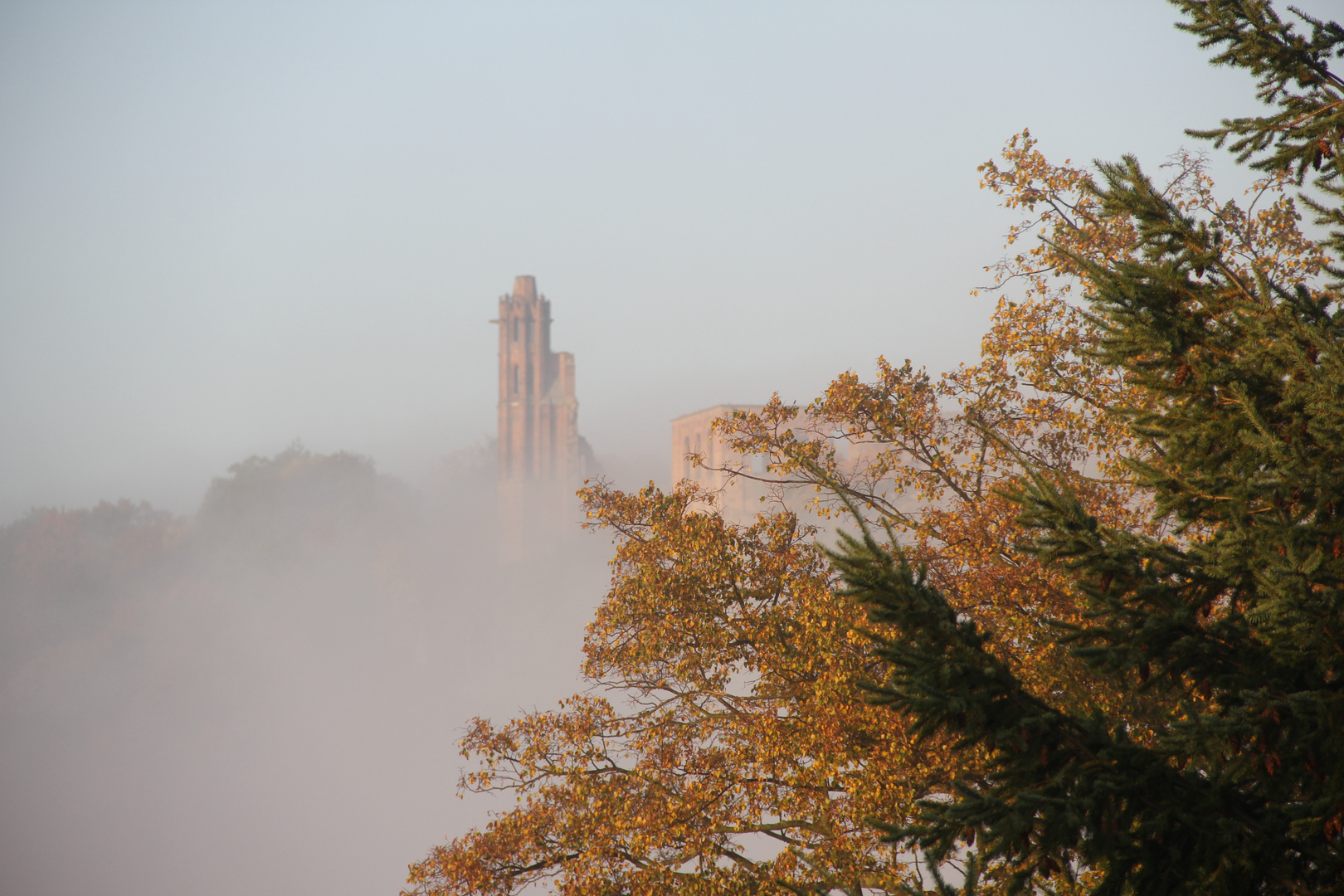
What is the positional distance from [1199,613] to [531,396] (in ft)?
261

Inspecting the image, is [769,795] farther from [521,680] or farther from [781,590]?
[521,680]

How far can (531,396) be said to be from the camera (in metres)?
83.2

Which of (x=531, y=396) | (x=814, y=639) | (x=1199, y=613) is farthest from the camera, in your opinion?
(x=531, y=396)

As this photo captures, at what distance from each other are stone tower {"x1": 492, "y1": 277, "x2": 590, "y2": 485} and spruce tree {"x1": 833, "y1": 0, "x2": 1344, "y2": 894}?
7853cm

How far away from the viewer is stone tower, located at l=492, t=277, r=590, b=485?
273 ft

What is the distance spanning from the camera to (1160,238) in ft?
17.8

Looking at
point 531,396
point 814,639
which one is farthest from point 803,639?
point 531,396

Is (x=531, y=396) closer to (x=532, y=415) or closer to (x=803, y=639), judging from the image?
(x=532, y=415)

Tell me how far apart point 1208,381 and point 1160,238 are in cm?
92

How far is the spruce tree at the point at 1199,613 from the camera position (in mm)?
4242

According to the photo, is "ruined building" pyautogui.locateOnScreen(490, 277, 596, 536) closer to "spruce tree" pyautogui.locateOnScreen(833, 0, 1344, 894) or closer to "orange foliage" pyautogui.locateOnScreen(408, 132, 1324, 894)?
"orange foliage" pyautogui.locateOnScreen(408, 132, 1324, 894)

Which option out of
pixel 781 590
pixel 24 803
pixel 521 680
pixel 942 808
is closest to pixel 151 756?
pixel 24 803

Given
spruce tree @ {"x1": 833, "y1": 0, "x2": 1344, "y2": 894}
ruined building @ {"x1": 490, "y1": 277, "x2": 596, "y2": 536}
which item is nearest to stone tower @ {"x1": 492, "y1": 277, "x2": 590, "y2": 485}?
ruined building @ {"x1": 490, "y1": 277, "x2": 596, "y2": 536}

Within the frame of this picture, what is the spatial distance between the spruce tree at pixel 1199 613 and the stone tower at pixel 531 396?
3092 inches
